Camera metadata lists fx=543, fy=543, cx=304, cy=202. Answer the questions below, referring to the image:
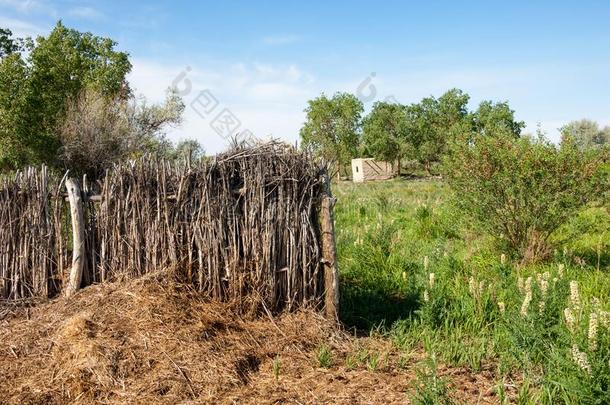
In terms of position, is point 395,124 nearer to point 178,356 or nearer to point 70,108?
point 70,108

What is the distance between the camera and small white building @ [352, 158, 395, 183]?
49344 mm

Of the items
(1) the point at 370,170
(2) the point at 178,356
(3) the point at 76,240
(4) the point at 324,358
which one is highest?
(1) the point at 370,170

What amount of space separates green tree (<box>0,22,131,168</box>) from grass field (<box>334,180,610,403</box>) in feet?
78.6

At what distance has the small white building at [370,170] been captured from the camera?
1943 inches

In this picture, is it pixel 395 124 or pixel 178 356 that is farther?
pixel 395 124

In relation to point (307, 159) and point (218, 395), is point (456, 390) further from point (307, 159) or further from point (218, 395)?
point (307, 159)

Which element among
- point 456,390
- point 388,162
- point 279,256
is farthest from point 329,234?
point 388,162

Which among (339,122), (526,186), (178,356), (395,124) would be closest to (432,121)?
(395,124)

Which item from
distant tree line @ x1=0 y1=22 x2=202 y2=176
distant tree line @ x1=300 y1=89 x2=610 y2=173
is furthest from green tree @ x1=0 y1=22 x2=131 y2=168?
distant tree line @ x1=300 y1=89 x2=610 y2=173

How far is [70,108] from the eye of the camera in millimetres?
29859

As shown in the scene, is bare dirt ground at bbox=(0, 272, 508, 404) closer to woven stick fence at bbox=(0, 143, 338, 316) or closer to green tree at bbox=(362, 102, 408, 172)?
woven stick fence at bbox=(0, 143, 338, 316)

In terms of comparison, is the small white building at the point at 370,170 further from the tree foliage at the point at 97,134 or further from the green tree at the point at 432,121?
the tree foliage at the point at 97,134

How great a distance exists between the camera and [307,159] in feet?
15.6

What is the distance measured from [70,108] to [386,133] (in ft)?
93.8
